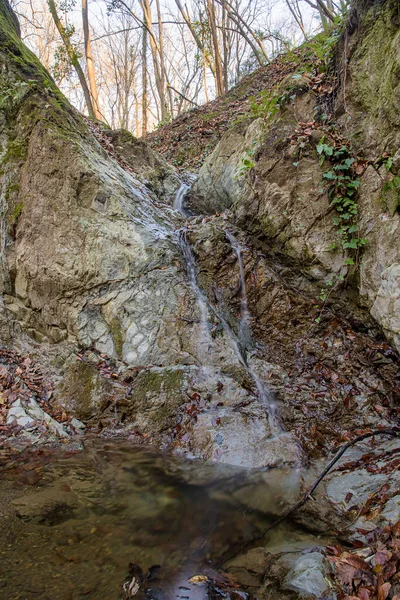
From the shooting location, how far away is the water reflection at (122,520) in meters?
2.39

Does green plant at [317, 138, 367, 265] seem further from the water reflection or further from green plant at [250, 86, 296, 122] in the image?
the water reflection

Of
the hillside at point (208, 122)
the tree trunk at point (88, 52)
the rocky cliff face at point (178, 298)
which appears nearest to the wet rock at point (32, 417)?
the rocky cliff face at point (178, 298)

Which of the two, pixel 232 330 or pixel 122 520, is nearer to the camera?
pixel 122 520

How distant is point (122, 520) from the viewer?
3.13 m

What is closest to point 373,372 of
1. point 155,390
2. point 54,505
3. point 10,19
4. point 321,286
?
point 321,286

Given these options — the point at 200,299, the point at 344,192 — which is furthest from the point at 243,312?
the point at 344,192

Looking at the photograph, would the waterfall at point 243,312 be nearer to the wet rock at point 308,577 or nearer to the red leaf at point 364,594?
the wet rock at point 308,577

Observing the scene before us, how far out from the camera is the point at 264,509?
3391 mm

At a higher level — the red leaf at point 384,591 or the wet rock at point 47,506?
the wet rock at point 47,506

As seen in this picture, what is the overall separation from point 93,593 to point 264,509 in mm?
1738

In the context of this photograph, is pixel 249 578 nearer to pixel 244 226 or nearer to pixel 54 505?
pixel 54 505

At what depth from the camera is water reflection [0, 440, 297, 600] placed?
7.84 ft

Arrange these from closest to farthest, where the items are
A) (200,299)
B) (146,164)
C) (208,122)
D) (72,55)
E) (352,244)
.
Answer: (352,244) < (200,299) < (146,164) < (72,55) < (208,122)

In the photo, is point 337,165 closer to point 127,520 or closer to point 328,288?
point 328,288
